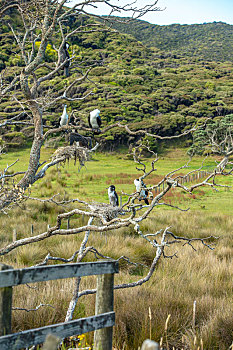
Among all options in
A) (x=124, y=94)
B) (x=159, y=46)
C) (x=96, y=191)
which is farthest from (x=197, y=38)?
(x=96, y=191)

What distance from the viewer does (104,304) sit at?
7.11 feet

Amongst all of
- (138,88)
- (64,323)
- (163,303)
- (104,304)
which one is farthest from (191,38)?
(64,323)

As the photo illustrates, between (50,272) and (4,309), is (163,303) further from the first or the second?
(4,309)

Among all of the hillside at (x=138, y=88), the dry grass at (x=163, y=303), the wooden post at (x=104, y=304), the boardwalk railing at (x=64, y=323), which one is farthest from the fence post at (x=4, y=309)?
the hillside at (x=138, y=88)

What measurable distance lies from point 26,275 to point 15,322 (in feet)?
6.29

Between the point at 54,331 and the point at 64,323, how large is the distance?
Answer: 74 mm

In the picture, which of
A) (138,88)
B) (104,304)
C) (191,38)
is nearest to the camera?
(104,304)

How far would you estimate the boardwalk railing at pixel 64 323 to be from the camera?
5.57 ft

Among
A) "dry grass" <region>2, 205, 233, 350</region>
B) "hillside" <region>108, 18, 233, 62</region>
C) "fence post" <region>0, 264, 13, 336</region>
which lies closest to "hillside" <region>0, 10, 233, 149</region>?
"hillside" <region>108, 18, 233, 62</region>

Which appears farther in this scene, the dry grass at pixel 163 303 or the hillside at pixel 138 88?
the hillside at pixel 138 88

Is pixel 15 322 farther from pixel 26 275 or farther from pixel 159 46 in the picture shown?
pixel 159 46

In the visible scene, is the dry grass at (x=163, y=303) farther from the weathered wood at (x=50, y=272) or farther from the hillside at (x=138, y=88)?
the hillside at (x=138, y=88)

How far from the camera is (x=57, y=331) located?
5.97ft

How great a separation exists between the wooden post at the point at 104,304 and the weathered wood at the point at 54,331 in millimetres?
56
